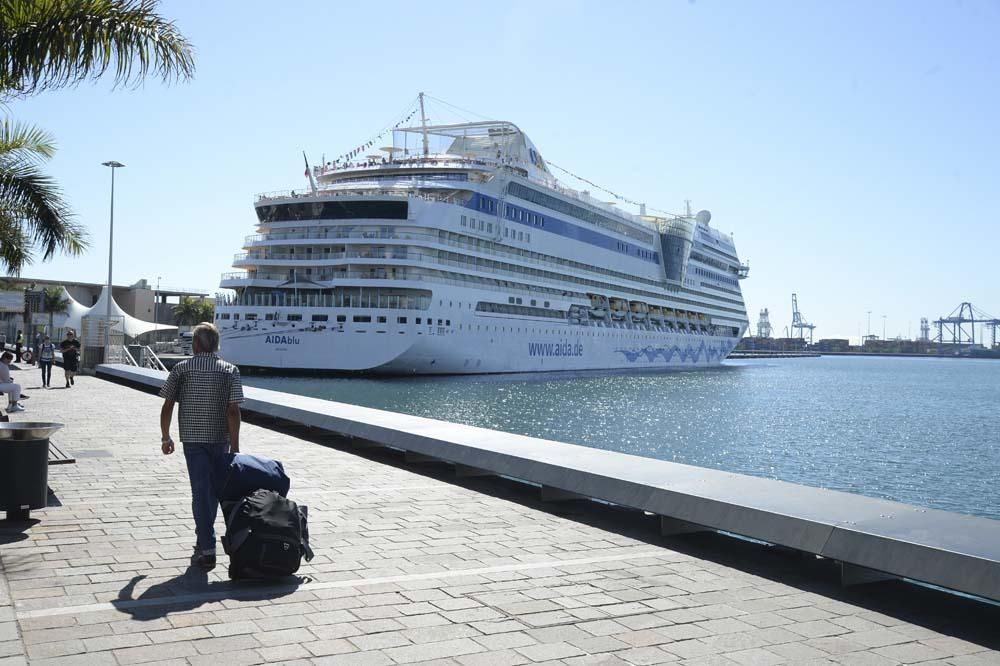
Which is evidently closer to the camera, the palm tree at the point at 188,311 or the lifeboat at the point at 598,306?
the lifeboat at the point at 598,306

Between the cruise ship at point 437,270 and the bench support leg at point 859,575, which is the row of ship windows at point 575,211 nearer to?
the cruise ship at point 437,270

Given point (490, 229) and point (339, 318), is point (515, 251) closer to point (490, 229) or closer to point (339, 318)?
point (490, 229)

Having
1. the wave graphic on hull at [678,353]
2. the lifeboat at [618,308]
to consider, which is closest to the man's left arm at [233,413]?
the wave graphic on hull at [678,353]

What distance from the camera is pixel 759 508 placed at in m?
6.54

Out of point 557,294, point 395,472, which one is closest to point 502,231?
point 557,294

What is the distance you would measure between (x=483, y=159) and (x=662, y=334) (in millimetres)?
28755

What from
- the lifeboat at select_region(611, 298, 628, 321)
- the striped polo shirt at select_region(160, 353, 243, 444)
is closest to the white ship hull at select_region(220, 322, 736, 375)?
the lifeboat at select_region(611, 298, 628, 321)

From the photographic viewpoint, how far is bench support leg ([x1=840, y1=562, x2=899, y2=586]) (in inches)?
229

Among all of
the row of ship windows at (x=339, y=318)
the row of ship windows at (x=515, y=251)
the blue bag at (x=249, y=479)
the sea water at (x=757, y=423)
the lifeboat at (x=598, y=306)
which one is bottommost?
the sea water at (x=757, y=423)

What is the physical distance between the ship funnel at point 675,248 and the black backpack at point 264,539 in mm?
74228

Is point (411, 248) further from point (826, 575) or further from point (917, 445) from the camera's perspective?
point (826, 575)

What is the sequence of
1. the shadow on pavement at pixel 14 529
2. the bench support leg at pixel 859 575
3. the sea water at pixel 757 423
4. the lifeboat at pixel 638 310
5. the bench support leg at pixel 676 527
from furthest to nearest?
the lifeboat at pixel 638 310 < the sea water at pixel 757 423 < the bench support leg at pixel 676 527 < the shadow on pavement at pixel 14 529 < the bench support leg at pixel 859 575

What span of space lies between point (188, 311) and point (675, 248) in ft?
208

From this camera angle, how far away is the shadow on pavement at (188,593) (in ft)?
16.4
